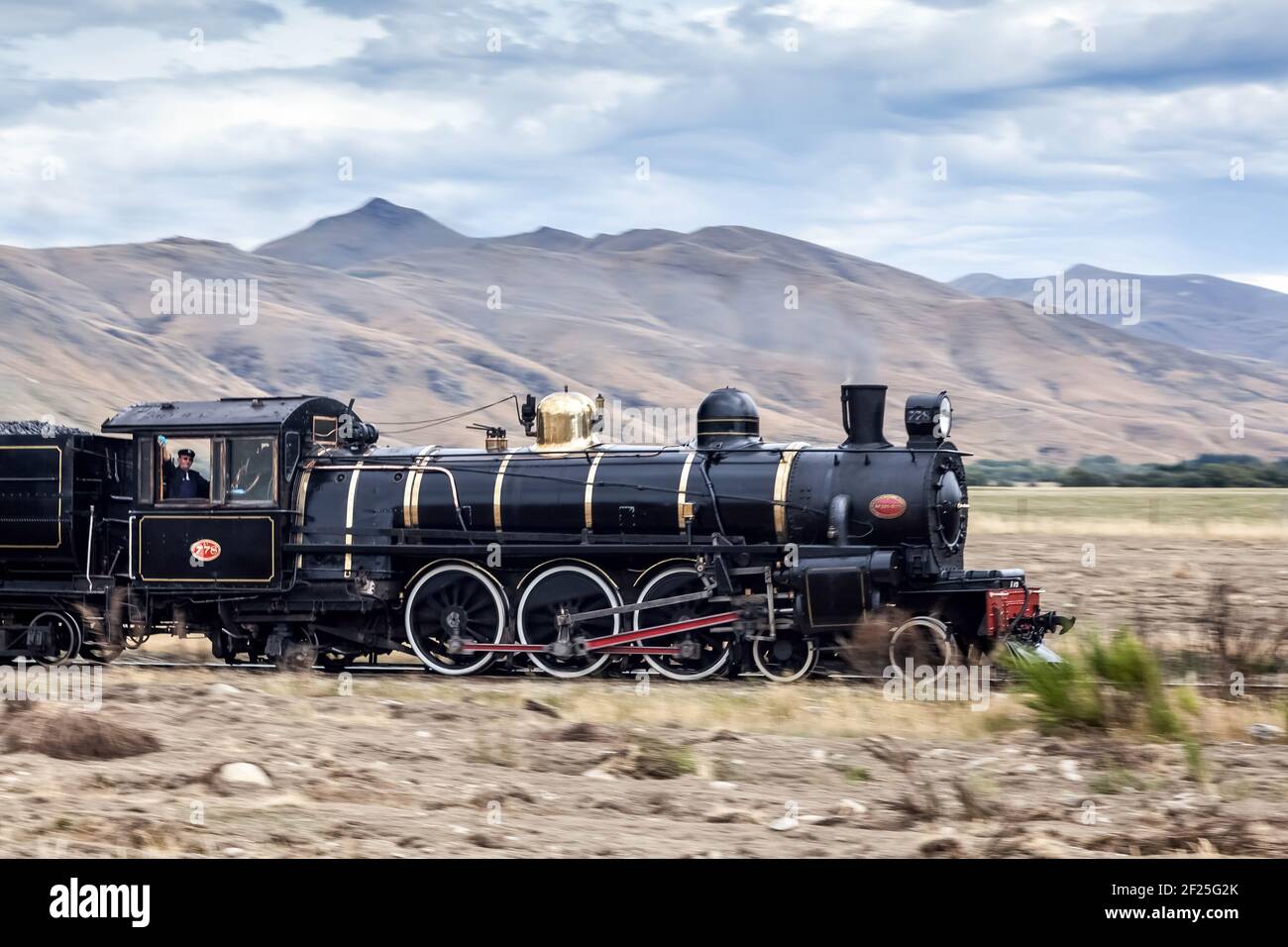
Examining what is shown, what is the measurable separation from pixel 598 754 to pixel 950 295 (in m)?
173

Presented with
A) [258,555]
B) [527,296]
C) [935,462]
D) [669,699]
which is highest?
[527,296]

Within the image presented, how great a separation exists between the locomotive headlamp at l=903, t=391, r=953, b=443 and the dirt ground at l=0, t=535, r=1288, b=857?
109 inches

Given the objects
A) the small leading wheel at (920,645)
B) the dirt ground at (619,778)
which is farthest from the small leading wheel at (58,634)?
the small leading wheel at (920,645)

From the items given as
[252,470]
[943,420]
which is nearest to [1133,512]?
[943,420]

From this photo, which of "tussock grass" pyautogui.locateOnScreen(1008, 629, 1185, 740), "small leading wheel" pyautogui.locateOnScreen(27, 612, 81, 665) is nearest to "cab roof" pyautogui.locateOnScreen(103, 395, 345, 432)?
"small leading wheel" pyautogui.locateOnScreen(27, 612, 81, 665)

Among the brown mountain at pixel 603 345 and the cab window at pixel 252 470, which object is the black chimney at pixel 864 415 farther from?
the brown mountain at pixel 603 345

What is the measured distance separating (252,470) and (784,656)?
6.10 m

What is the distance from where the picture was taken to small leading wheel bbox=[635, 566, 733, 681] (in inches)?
580

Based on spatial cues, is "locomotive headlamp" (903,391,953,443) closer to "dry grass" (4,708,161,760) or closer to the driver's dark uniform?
the driver's dark uniform

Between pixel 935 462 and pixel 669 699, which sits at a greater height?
pixel 935 462

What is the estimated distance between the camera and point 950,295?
177125mm

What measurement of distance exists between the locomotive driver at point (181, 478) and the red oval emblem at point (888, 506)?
7.23 metres
